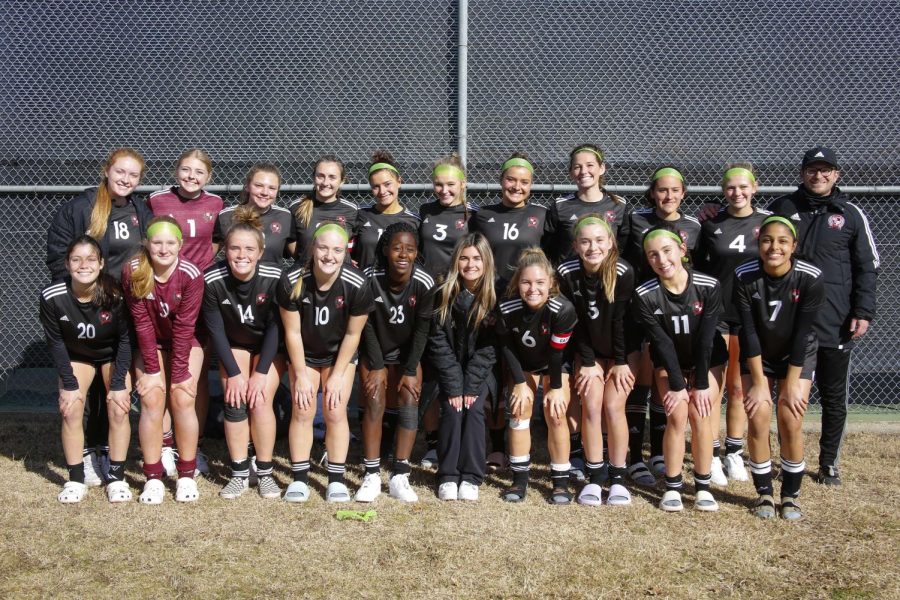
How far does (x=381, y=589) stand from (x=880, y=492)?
9.82 feet

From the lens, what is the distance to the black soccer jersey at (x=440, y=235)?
4.75 metres

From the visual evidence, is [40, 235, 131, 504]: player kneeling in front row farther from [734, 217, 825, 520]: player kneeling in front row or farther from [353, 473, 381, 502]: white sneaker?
[734, 217, 825, 520]: player kneeling in front row

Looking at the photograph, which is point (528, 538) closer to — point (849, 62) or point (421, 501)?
point (421, 501)

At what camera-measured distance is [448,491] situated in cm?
420

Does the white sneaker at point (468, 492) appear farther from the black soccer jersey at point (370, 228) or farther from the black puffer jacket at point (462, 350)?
the black soccer jersey at point (370, 228)

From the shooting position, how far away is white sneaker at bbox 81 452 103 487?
442 centimetres

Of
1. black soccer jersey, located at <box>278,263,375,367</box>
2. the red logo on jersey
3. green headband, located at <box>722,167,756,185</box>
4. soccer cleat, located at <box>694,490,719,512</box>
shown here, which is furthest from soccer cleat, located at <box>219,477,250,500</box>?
the red logo on jersey

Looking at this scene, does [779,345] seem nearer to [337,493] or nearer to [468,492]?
[468,492]

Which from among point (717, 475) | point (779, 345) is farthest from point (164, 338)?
point (779, 345)

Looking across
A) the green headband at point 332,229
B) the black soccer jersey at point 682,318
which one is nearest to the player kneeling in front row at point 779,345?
the black soccer jersey at point 682,318

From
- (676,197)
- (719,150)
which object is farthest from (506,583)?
(719,150)

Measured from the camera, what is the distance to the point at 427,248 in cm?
477

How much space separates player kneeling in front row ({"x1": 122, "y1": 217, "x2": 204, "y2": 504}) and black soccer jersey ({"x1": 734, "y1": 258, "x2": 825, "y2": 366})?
2924mm

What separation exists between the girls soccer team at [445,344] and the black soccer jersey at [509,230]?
0.82ft
